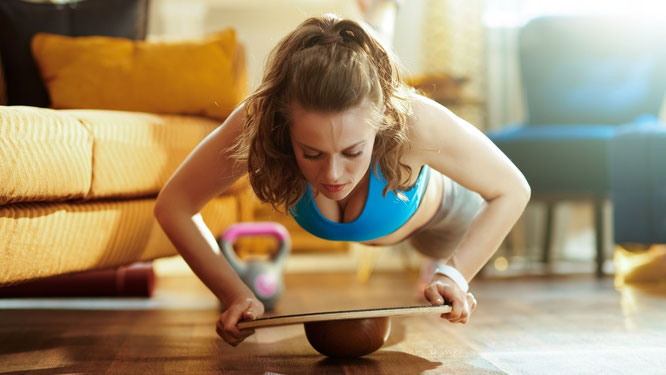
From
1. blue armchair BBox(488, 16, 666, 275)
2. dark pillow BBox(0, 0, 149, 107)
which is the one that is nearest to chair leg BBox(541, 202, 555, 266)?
blue armchair BBox(488, 16, 666, 275)

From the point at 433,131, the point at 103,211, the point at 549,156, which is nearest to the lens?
the point at 433,131

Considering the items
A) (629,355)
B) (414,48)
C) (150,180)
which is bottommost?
(629,355)

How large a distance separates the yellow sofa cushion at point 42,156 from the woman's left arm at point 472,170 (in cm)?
71

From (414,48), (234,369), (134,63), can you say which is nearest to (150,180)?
(134,63)

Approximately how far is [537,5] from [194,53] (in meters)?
2.50

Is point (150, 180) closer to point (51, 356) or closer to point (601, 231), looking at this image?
point (51, 356)

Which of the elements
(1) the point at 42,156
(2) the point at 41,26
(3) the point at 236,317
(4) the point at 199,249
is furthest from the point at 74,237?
(2) the point at 41,26

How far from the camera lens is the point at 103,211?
64.2 inches

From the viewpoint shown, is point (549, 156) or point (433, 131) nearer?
point (433, 131)

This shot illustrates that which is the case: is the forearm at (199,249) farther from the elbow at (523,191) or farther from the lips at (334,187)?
the elbow at (523,191)

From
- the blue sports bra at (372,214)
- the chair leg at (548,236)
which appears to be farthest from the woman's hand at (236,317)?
the chair leg at (548,236)

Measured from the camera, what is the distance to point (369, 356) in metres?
1.32

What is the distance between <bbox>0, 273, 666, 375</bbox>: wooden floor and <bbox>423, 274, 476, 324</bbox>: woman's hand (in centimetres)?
8

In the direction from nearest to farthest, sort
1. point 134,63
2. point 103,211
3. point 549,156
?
point 103,211
point 134,63
point 549,156
